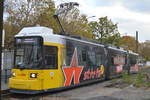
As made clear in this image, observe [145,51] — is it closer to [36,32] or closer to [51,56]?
[51,56]

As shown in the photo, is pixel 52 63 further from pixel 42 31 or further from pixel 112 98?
pixel 112 98

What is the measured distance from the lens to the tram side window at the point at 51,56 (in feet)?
45.6

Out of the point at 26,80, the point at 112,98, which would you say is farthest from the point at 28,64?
the point at 112,98

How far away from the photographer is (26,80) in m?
13.2

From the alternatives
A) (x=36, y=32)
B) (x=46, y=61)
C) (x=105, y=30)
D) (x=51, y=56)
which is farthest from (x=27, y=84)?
(x=105, y=30)

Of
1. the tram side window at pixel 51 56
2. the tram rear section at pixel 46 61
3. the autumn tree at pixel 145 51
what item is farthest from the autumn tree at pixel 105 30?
the autumn tree at pixel 145 51

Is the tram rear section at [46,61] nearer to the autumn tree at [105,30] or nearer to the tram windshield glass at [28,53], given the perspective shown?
the tram windshield glass at [28,53]

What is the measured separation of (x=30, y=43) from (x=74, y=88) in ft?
17.1

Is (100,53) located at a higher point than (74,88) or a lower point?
higher

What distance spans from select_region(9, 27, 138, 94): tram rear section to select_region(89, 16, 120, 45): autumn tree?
124ft

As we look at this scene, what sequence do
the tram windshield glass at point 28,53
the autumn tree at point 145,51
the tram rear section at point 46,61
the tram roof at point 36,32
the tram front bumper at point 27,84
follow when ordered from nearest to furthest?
the tram front bumper at point 27,84 < the tram rear section at point 46,61 < the tram windshield glass at point 28,53 < the tram roof at point 36,32 < the autumn tree at point 145,51

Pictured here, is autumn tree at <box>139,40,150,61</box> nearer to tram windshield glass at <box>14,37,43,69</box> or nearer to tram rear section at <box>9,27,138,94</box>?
tram rear section at <box>9,27,138,94</box>

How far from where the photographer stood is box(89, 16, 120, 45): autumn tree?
182ft

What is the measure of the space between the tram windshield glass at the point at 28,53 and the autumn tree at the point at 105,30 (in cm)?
4196
